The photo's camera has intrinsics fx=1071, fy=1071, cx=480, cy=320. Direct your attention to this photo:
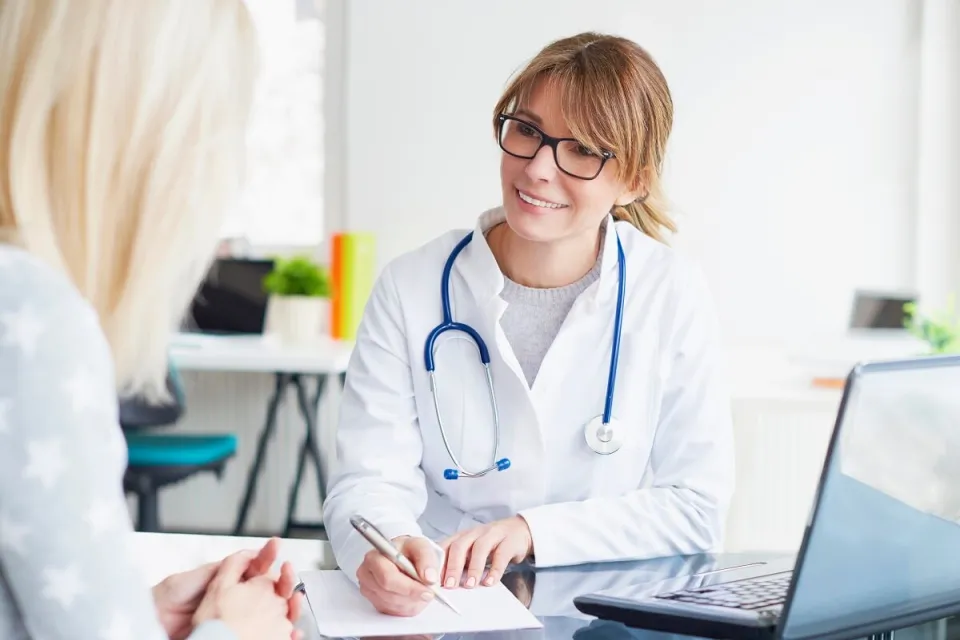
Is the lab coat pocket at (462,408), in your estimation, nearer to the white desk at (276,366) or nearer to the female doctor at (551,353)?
the female doctor at (551,353)

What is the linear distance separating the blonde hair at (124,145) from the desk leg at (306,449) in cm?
248

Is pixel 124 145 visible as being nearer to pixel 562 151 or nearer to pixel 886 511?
pixel 886 511

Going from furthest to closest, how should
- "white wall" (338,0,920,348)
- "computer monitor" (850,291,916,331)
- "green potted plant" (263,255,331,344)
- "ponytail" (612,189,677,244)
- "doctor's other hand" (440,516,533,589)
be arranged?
1. "green potted plant" (263,255,331,344)
2. "white wall" (338,0,920,348)
3. "computer monitor" (850,291,916,331)
4. "ponytail" (612,189,677,244)
5. "doctor's other hand" (440,516,533,589)

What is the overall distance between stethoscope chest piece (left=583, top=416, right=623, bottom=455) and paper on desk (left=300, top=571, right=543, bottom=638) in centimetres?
39

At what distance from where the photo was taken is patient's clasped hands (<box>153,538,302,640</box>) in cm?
92

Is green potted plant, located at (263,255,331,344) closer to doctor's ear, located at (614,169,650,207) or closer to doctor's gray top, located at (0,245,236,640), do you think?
doctor's ear, located at (614,169,650,207)

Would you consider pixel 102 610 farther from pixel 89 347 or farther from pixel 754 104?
pixel 754 104

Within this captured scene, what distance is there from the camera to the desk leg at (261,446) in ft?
11.4

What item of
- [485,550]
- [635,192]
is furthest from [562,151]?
[485,550]

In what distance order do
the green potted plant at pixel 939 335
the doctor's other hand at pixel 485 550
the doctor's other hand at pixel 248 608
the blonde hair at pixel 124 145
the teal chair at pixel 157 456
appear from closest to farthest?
the blonde hair at pixel 124 145, the doctor's other hand at pixel 248 608, the doctor's other hand at pixel 485 550, the green potted plant at pixel 939 335, the teal chair at pixel 157 456

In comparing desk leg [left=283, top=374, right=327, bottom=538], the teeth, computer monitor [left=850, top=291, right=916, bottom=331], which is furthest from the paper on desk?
desk leg [left=283, top=374, right=327, bottom=538]

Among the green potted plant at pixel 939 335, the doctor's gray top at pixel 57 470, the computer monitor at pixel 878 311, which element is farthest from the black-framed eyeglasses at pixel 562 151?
the computer monitor at pixel 878 311

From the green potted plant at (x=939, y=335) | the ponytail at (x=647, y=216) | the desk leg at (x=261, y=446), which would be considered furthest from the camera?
the desk leg at (x=261, y=446)

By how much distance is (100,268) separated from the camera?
0.86m
